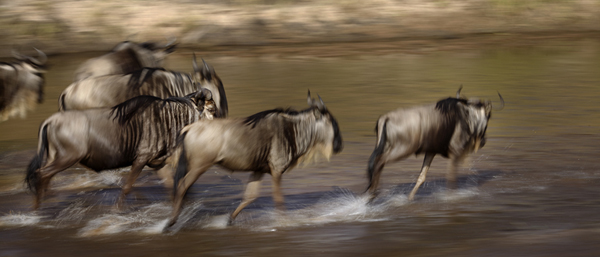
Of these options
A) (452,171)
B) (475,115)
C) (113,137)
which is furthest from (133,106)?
(475,115)

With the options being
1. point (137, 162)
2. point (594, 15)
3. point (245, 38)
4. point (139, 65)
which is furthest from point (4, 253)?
point (594, 15)

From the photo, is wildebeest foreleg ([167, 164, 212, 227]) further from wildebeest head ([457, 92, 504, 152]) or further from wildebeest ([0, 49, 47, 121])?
wildebeest ([0, 49, 47, 121])

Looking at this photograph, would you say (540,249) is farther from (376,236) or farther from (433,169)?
(433,169)

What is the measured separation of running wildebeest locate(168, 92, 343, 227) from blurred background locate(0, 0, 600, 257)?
0.42 m

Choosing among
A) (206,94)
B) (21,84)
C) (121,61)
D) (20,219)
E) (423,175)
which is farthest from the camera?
(21,84)

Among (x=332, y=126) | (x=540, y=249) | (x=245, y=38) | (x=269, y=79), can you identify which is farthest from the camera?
(x=245, y=38)

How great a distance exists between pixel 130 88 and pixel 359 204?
7.69 ft

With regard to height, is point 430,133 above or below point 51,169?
above

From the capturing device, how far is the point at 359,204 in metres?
6.69

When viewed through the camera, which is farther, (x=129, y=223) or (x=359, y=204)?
(x=359, y=204)

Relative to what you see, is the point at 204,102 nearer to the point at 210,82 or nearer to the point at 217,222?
the point at 210,82

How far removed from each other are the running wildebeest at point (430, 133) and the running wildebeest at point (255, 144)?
19.8 inches

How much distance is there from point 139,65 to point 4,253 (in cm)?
332

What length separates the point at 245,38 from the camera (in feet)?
75.8
